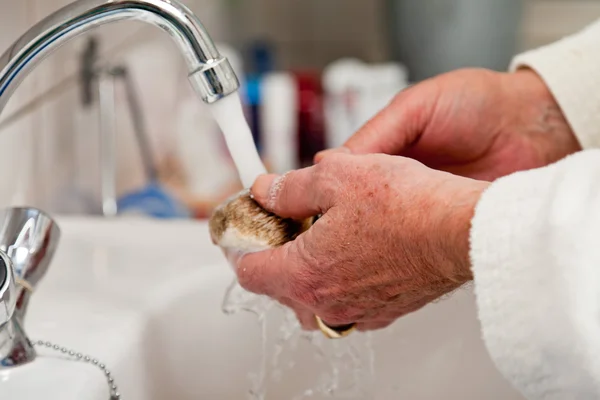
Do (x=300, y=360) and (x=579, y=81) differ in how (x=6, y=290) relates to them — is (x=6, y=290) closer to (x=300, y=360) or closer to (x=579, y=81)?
(x=300, y=360)

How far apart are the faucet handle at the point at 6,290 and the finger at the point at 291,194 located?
144 mm

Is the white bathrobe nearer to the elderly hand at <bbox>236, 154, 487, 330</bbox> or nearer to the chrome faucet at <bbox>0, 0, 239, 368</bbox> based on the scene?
the elderly hand at <bbox>236, 154, 487, 330</bbox>

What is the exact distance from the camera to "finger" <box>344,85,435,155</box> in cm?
54

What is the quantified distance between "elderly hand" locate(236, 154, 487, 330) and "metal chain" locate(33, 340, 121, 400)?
3.6 inches

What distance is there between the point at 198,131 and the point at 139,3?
621 millimetres

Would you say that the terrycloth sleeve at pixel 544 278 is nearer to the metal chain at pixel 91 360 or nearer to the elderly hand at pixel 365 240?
the elderly hand at pixel 365 240

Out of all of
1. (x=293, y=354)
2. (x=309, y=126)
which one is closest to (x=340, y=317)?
(x=293, y=354)

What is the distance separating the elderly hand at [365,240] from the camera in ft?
1.23

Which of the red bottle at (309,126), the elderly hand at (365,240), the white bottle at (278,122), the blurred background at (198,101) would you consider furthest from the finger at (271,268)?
the red bottle at (309,126)

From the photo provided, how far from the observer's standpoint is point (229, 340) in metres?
0.57

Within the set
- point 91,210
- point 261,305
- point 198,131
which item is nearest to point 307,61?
point 198,131

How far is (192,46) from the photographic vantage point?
407mm

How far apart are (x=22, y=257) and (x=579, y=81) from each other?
41 cm

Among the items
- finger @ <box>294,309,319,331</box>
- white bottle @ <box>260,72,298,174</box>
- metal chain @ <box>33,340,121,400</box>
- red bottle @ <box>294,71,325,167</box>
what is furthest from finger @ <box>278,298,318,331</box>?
red bottle @ <box>294,71,325,167</box>
